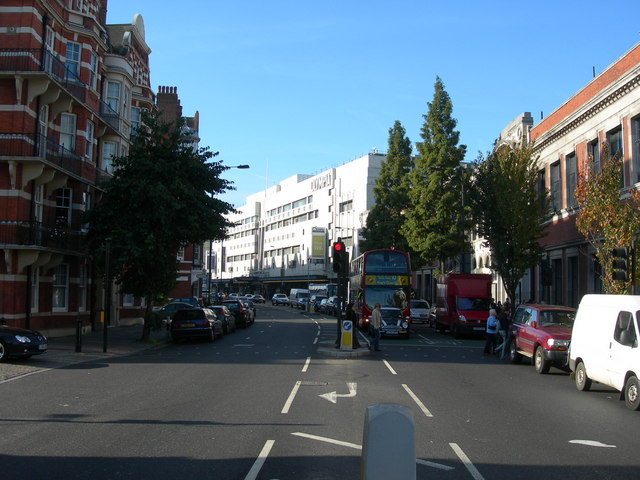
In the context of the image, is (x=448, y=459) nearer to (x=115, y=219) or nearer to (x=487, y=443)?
(x=487, y=443)

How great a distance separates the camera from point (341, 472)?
275 inches

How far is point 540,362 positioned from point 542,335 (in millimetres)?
741

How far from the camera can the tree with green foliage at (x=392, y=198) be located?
1989 inches

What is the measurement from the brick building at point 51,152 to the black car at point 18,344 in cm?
371

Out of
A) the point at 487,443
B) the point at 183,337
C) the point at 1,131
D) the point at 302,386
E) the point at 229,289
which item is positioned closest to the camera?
the point at 487,443

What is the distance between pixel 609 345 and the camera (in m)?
12.9

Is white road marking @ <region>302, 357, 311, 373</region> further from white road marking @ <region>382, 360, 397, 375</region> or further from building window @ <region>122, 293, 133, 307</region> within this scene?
building window @ <region>122, 293, 133, 307</region>

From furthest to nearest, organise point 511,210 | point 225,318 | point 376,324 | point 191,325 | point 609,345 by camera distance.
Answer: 1. point 225,318
2. point 511,210
3. point 191,325
4. point 376,324
5. point 609,345

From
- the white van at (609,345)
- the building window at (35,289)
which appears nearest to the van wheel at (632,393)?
the white van at (609,345)

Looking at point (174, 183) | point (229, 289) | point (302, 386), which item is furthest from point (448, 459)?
point (229, 289)

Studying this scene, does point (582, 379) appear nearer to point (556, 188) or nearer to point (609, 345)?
point (609, 345)

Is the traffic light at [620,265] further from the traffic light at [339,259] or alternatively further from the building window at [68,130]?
the building window at [68,130]

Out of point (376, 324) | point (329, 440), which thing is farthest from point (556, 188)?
point (329, 440)

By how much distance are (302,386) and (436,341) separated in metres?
16.8
